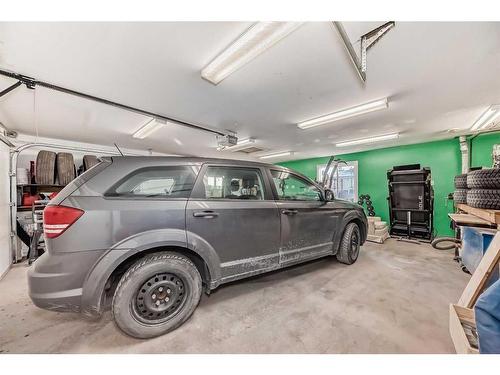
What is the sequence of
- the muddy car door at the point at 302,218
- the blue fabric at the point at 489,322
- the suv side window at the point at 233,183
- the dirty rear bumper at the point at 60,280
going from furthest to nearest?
the muddy car door at the point at 302,218 → the suv side window at the point at 233,183 → the dirty rear bumper at the point at 60,280 → the blue fabric at the point at 489,322

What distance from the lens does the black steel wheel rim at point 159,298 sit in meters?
1.57

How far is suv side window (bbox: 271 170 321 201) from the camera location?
2485 mm

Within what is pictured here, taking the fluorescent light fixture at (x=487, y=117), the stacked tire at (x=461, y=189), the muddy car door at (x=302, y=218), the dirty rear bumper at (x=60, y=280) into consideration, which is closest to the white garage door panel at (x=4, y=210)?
the dirty rear bumper at (x=60, y=280)

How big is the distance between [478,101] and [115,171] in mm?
4865

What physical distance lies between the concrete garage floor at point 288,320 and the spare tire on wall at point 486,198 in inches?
42.3

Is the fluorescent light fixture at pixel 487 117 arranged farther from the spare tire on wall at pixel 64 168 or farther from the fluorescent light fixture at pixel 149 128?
the spare tire on wall at pixel 64 168

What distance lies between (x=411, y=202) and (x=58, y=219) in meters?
6.61

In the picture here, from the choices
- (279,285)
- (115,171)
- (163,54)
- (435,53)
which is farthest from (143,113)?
(435,53)

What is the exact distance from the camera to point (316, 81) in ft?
7.60

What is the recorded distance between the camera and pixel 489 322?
1002mm

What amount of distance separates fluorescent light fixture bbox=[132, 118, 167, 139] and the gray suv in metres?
2.27

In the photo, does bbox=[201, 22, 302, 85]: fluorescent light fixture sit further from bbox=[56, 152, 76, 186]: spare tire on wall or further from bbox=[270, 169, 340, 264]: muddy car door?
bbox=[56, 152, 76, 186]: spare tire on wall

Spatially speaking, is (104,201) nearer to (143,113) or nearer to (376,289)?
(143,113)
